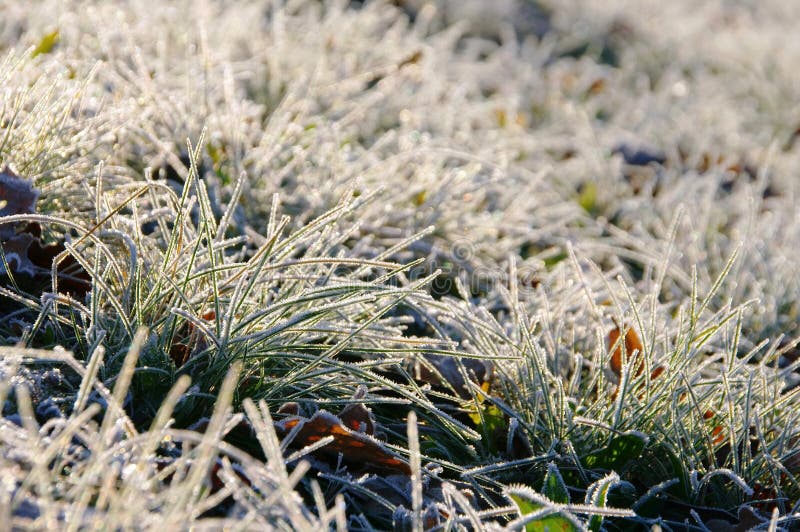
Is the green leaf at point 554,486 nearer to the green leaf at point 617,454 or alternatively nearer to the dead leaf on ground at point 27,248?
the green leaf at point 617,454

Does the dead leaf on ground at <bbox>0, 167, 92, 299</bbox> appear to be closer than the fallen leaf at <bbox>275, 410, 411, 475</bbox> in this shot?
No

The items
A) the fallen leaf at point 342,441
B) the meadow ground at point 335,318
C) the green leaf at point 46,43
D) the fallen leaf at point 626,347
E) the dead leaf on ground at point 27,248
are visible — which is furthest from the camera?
the green leaf at point 46,43

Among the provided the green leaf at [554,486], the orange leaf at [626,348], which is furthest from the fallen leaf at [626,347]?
the green leaf at [554,486]

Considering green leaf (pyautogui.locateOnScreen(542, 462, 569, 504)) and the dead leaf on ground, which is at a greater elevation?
the dead leaf on ground

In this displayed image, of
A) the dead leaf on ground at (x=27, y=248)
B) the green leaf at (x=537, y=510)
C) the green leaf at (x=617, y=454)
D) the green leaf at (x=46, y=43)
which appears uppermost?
the green leaf at (x=46, y=43)

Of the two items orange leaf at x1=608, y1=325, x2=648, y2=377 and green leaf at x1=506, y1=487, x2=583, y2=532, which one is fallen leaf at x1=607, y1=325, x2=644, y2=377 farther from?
green leaf at x1=506, y1=487, x2=583, y2=532

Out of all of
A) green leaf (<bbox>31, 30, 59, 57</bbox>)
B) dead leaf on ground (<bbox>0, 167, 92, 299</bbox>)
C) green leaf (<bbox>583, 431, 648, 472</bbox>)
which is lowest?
green leaf (<bbox>583, 431, 648, 472</bbox>)

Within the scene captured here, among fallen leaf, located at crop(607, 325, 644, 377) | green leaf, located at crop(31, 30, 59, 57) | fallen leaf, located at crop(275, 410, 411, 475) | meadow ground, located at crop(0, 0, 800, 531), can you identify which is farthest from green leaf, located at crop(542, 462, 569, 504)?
green leaf, located at crop(31, 30, 59, 57)
